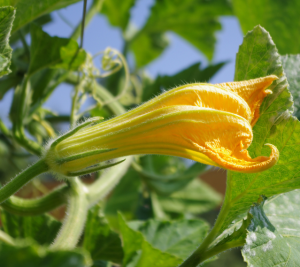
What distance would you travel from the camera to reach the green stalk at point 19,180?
2.01 ft

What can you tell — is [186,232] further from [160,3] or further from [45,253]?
[160,3]

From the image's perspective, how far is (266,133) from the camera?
2.27 ft

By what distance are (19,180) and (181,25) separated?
137cm

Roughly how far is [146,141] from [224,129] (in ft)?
0.46

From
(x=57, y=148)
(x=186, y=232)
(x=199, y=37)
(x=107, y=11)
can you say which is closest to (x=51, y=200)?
(x=57, y=148)

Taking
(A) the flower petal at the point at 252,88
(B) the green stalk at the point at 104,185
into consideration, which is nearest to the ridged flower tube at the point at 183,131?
(A) the flower petal at the point at 252,88

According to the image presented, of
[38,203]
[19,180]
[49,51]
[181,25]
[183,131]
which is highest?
[181,25]

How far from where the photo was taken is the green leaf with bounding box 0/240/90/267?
14.3 inches

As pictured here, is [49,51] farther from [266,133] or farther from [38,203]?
[266,133]

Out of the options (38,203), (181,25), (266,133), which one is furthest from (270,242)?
(181,25)

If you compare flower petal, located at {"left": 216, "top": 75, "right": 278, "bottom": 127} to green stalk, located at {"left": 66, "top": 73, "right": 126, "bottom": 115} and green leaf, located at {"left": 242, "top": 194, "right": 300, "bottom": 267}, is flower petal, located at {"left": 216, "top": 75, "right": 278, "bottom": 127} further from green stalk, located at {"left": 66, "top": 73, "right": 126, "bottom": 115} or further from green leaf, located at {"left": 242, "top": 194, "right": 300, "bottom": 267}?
green stalk, located at {"left": 66, "top": 73, "right": 126, "bottom": 115}

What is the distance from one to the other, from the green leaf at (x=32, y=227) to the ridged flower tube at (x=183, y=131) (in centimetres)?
39

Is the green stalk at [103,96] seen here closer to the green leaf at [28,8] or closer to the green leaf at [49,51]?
the green leaf at [49,51]

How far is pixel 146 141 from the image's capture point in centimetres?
65
